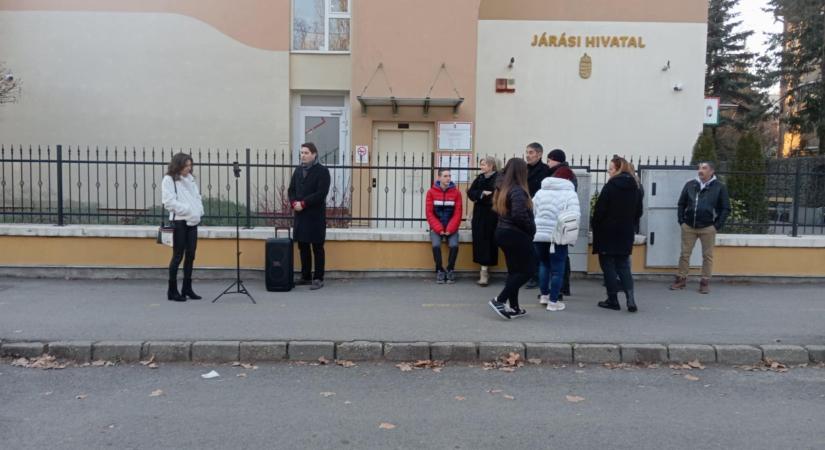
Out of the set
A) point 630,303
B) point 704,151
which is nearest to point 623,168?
point 630,303

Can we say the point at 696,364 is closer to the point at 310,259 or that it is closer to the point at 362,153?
the point at 310,259

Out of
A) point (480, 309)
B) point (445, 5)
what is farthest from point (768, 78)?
point (480, 309)

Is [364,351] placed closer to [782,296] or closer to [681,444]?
[681,444]

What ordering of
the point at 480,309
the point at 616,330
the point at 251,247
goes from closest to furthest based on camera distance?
the point at 616,330, the point at 480,309, the point at 251,247

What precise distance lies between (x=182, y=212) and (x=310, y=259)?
192 centimetres

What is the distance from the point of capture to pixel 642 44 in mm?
16375

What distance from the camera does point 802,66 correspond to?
102 feet

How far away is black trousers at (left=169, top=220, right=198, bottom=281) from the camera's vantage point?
783cm

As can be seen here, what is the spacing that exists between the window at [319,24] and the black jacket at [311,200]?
334 inches

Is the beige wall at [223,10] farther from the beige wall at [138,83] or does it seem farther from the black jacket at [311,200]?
the black jacket at [311,200]

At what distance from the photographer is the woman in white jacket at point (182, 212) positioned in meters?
Result: 7.68

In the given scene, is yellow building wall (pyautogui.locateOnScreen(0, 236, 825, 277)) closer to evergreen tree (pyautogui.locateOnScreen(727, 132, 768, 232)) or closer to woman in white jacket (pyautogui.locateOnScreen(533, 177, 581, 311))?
evergreen tree (pyautogui.locateOnScreen(727, 132, 768, 232))

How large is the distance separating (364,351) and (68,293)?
4487 millimetres

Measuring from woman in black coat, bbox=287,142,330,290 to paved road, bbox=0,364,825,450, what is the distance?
2.90 m
